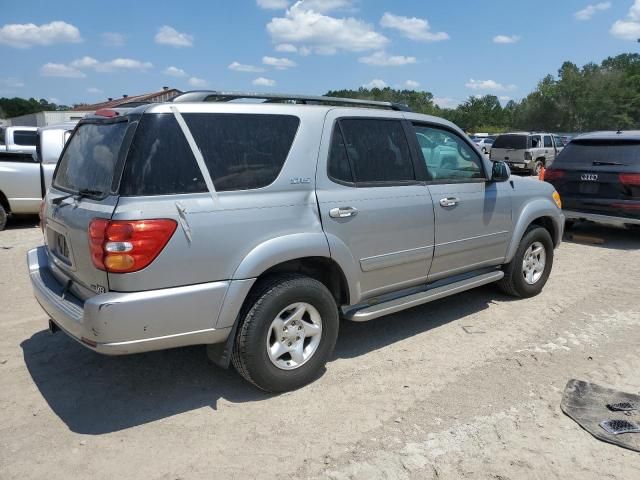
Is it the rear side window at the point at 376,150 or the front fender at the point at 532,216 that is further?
the front fender at the point at 532,216

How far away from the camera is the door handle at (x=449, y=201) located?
4.48 meters

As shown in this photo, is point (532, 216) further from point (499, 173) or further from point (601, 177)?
point (601, 177)

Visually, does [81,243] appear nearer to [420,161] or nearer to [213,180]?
[213,180]

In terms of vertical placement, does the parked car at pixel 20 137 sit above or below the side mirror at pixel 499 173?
above

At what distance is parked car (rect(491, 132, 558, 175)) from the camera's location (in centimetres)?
2170

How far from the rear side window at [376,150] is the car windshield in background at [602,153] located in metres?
5.48

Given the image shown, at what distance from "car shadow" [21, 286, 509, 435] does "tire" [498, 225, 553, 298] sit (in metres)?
1.23

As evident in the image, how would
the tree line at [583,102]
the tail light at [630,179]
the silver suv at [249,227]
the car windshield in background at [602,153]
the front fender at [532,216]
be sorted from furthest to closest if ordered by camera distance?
the tree line at [583,102], the car windshield in background at [602,153], the tail light at [630,179], the front fender at [532,216], the silver suv at [249,227]

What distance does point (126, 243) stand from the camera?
2916 mm

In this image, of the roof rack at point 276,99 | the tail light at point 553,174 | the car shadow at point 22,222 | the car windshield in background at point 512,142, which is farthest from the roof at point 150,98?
the car windshield in background at point 512,142

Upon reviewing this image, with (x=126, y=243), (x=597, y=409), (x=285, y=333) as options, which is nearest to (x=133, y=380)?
(x=285, y=333)

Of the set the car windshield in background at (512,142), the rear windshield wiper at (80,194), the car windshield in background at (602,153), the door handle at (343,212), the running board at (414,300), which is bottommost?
the running board at (414,300)

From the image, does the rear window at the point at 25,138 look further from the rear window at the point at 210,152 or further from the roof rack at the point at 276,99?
the rear window at the point at 210,152

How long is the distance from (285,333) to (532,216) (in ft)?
10.3
